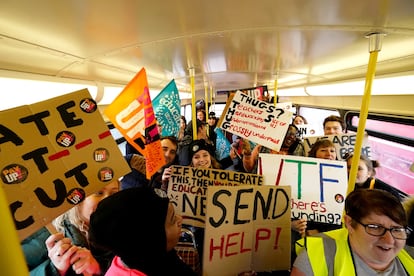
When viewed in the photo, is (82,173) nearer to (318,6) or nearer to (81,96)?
(81,96)

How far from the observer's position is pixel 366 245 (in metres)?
1.20

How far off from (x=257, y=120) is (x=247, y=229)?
1.40 meters

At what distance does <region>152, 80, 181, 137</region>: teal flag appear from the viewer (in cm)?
302

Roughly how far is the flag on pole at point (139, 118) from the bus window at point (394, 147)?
3406mm

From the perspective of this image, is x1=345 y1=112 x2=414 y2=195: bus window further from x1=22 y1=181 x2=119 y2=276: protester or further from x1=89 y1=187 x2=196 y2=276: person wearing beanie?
x1=22 y1=181 x2=119 y2=276: protester

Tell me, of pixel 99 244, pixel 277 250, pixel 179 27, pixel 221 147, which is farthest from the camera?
pixel 221 147

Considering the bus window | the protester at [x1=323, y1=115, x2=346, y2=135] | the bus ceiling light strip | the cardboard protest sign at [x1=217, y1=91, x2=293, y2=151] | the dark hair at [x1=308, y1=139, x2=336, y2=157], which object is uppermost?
the bus ceiling light strip

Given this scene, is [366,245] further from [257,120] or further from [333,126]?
[333,126]

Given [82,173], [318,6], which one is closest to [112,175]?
[82,173]

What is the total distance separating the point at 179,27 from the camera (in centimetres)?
178

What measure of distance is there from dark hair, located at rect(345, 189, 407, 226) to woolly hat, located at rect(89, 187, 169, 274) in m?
0.99

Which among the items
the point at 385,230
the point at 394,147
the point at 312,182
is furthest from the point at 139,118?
the point at 394,147

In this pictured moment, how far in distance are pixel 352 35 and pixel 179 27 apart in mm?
1390

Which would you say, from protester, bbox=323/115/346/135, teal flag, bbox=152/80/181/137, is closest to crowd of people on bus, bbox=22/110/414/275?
teal flag, bbox=152/80/181/137
